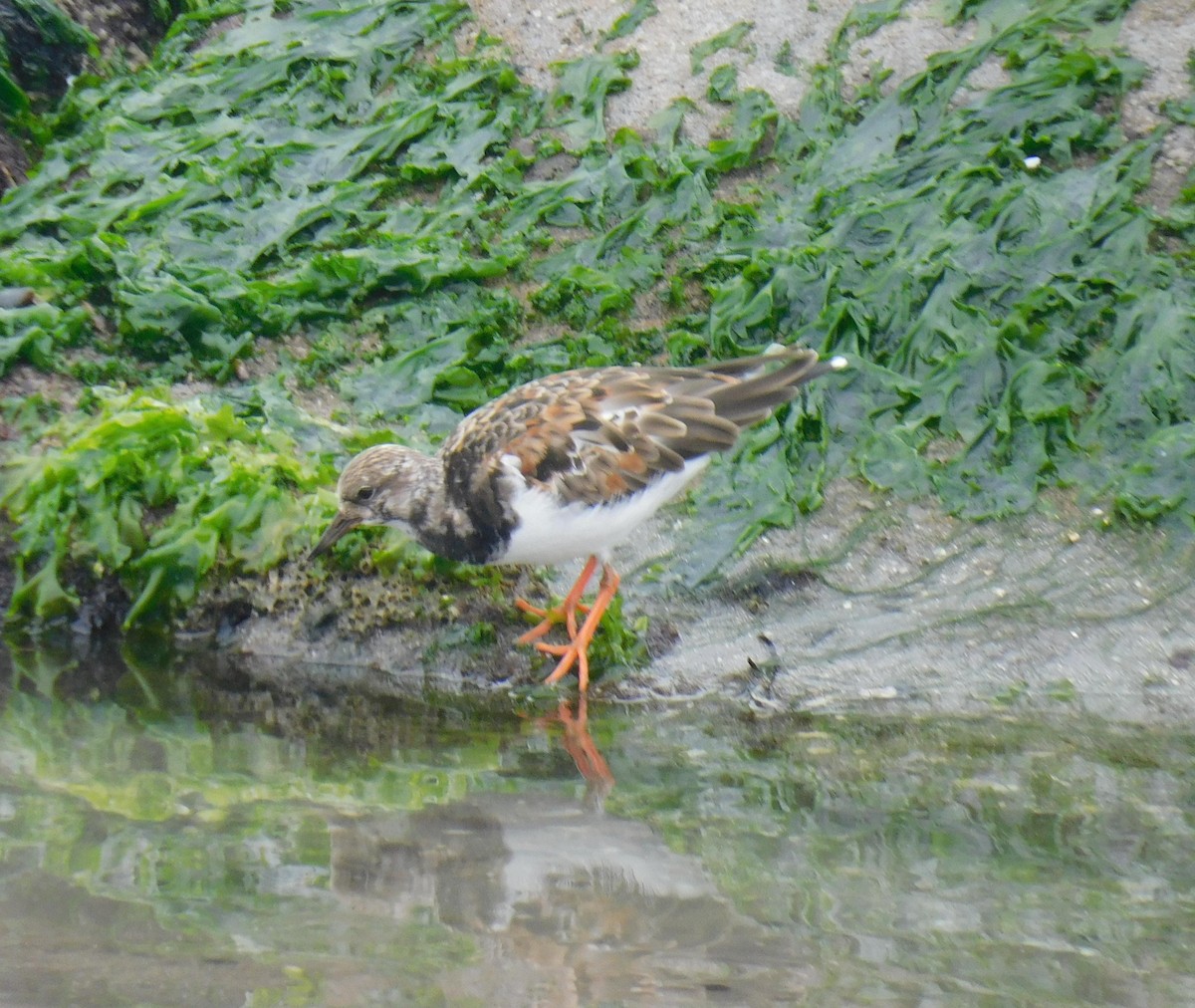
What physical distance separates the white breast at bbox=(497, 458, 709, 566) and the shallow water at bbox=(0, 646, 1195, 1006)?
50cm

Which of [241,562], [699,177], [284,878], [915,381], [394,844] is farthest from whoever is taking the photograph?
[699,177]

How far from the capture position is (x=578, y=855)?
3.25 meters

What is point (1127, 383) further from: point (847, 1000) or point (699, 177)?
point (847, 1000)

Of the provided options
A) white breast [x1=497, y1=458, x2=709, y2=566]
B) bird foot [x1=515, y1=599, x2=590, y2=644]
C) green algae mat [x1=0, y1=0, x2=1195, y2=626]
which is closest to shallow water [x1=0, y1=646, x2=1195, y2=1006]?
bird foot [x1=515, y1=599, x2=590, y2=644]

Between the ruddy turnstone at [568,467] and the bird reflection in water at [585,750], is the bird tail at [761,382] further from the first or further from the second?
the bird reflection in water at [585,750]

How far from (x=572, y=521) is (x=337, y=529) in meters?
0.84

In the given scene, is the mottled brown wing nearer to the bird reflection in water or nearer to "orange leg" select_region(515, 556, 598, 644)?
"orange leg" select_region(515, 556, 598, 644)

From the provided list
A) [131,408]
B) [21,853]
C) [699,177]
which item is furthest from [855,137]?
[21,853]

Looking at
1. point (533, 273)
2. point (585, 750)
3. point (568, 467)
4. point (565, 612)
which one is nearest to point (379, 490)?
point (568, 467)

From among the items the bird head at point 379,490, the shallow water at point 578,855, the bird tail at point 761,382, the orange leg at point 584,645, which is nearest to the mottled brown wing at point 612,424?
the bird tail at point 761,382

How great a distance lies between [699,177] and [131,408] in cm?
269

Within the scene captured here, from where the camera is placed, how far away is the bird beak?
4699 millimetres

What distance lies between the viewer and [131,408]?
5.45 metres

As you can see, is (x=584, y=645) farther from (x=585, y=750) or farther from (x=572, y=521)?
(x=585, y=750)
